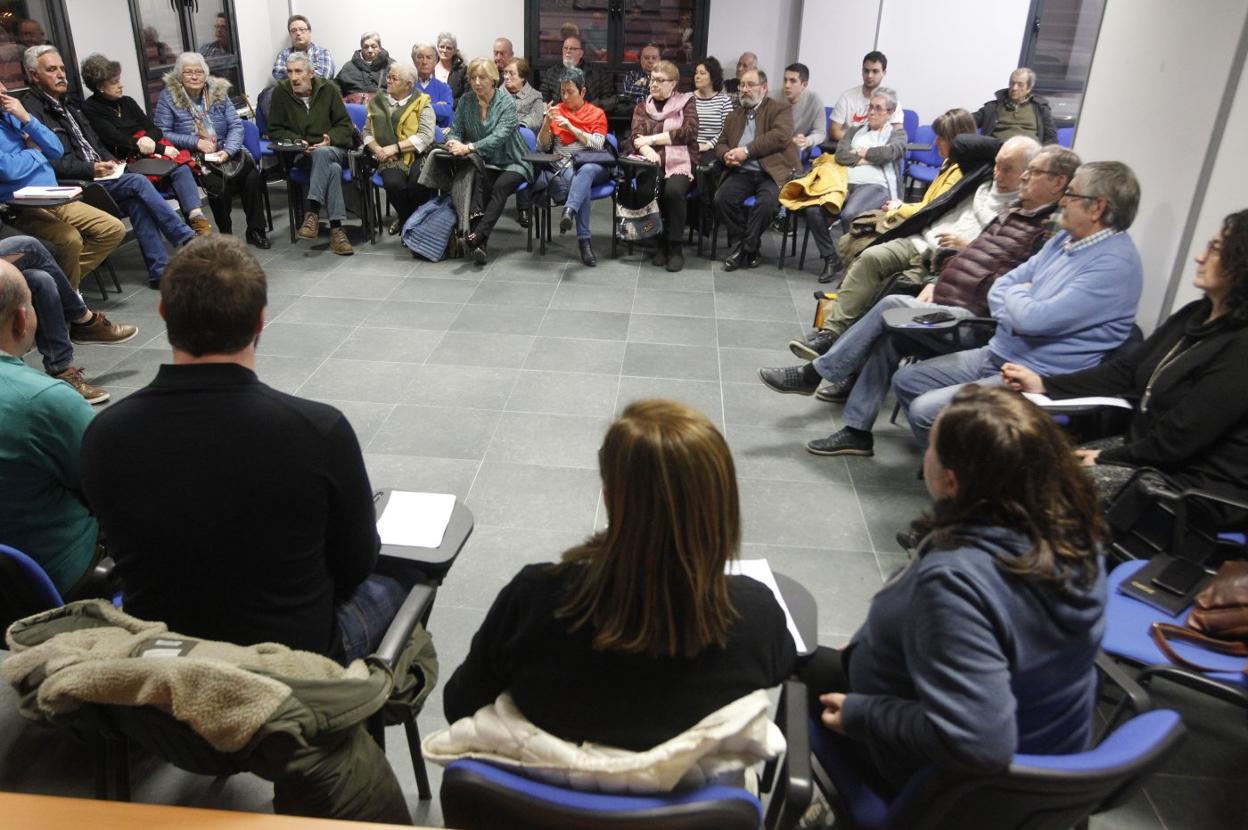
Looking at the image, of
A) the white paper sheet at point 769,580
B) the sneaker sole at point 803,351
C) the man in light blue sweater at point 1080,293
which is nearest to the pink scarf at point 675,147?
the sneaker sole at point 803,351

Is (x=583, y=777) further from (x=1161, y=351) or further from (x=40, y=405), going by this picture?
(x=1161, y=351)

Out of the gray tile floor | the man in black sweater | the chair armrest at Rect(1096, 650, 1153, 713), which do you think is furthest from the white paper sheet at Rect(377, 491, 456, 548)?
the chair armrest at Rect(1096, 650, 1153, 713)

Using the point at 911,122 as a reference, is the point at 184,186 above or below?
below

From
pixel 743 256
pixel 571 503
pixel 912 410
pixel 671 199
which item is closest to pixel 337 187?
pixel 671 199

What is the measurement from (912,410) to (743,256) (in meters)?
3.00

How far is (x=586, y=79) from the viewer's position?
798cm

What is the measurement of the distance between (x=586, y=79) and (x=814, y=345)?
4675 mm

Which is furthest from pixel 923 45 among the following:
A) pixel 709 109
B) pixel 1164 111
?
pixel 1164 111

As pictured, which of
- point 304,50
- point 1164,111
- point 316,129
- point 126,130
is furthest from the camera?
point 304,50

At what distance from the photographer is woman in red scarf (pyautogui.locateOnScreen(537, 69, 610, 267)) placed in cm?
597

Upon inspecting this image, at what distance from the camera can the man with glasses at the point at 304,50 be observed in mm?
7523

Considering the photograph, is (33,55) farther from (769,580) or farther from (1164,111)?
(1164,111)

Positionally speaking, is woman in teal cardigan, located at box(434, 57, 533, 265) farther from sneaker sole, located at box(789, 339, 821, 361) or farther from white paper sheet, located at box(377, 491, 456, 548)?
white paper sheet, located at box(377, 491, 456, 548)

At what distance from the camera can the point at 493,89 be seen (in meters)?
5.98
